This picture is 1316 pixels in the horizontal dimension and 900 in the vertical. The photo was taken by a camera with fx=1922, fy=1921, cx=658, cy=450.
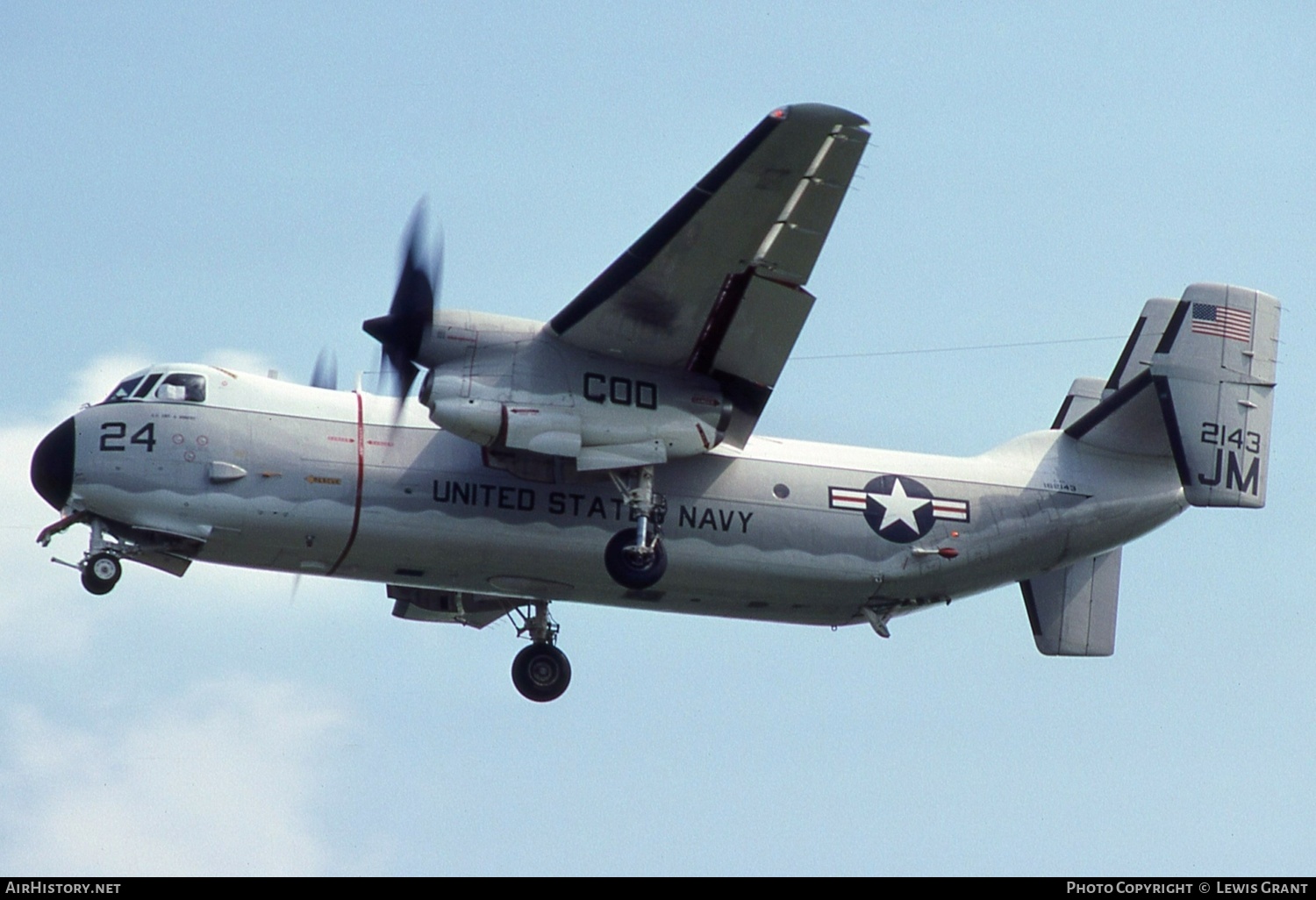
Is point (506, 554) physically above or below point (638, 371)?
below

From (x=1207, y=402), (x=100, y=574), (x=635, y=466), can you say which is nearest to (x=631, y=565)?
(x=635, y=466)

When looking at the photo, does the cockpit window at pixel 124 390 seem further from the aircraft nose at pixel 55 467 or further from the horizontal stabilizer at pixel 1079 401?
the horizontal stabilizer at pixel 1079 401

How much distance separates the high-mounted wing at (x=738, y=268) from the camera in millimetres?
20188

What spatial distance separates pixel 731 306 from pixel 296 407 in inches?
201

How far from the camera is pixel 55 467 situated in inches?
844

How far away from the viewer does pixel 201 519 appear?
21500 mm

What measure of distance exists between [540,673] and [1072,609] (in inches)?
281

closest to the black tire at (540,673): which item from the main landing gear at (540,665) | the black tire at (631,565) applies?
the main landing gear at (540,665)

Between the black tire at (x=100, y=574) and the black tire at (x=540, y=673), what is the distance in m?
5.58

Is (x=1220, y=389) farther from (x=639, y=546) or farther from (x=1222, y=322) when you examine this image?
(x=639, y=546)
